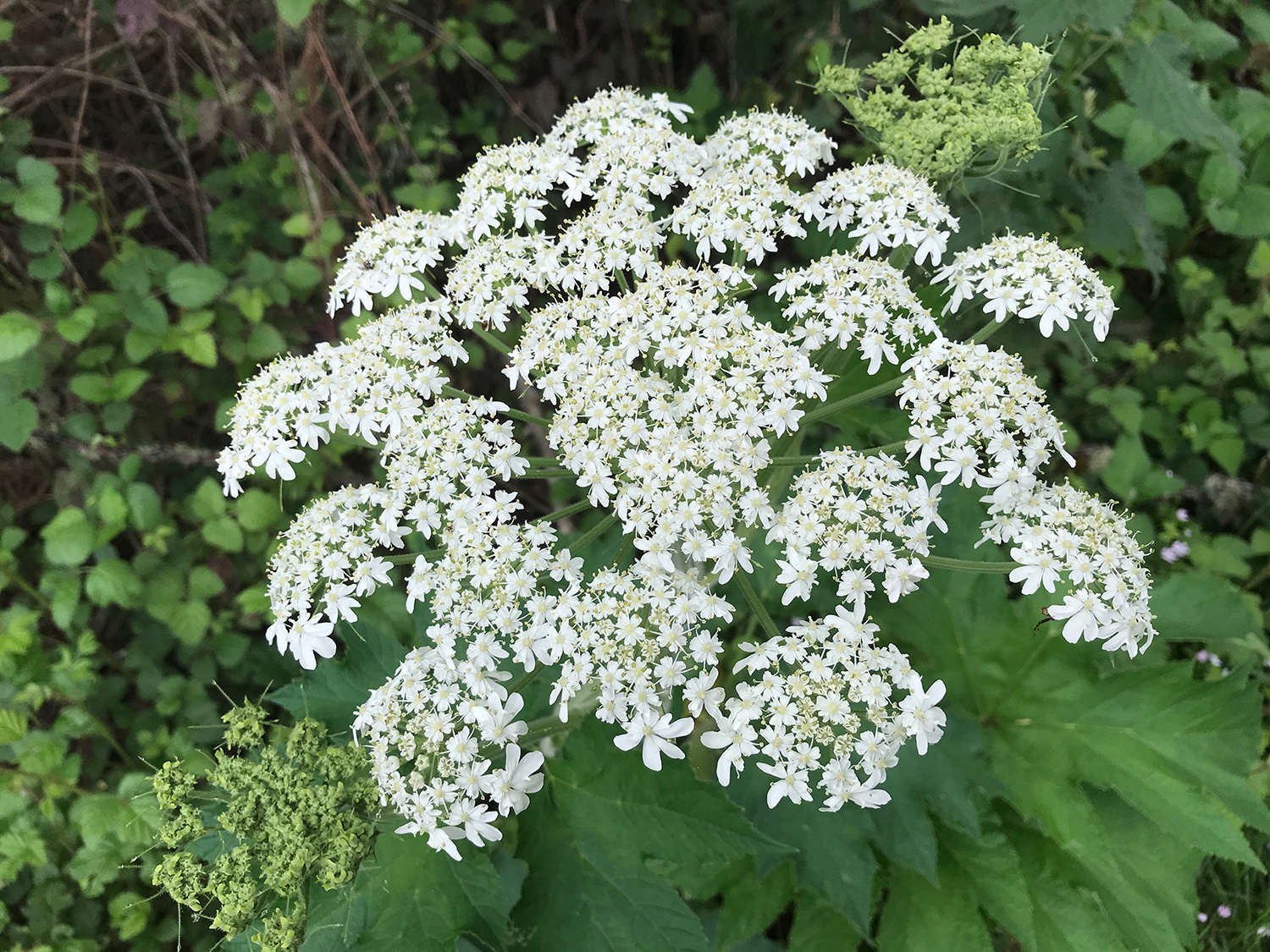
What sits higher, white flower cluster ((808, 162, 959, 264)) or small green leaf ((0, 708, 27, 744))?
white flower cluster ((808, 162, 959, 264))

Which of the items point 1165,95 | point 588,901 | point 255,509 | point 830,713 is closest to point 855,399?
point 830,713

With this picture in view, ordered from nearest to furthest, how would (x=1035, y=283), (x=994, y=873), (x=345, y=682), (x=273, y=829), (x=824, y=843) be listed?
(x=273, y=829)
(x=1035, y=283)
(x=824, y=843)
(x=345, y=682)
(x=994, y=873)

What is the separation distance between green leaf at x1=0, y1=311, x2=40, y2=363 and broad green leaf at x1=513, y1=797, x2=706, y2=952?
8.30ft

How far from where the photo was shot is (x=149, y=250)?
3379mm

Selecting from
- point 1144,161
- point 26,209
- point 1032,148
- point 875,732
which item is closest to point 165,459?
point 26,209

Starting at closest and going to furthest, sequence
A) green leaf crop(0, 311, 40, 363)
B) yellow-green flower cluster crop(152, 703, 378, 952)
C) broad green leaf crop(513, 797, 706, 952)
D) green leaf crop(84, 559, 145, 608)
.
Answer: yellow-green flower cluster crop(152, 703, 378, 952), broad green leaf crop(513, 797, 706, 952), green leaf crop(0, 311, 40, 363), green leaf crop(84, 559, 145, 608)

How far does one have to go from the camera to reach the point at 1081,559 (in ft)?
6.15

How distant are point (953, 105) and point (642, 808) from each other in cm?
213

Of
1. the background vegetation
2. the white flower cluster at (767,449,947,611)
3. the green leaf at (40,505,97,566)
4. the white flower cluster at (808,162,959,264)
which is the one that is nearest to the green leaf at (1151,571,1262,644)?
the background vegetation

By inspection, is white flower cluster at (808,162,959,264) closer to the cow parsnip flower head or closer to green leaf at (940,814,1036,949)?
the cow parsnip flower head

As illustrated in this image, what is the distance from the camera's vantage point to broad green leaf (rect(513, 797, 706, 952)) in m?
1.97

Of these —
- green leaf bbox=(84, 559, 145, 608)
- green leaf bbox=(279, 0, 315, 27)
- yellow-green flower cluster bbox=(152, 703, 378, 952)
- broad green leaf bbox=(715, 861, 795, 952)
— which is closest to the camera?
yellow-green flower cluster bbox=(152, 703, 378, 952)

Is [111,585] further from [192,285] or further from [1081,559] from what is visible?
[1081,559]

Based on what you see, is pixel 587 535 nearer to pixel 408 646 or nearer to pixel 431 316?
pixel 431 316
